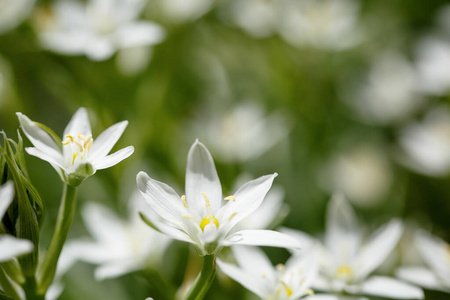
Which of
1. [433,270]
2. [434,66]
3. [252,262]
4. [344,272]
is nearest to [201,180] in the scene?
[252,262]

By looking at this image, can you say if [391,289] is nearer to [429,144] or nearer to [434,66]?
[429,144]

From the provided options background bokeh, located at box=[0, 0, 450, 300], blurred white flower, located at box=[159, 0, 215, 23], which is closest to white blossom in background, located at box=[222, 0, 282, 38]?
background bokeh, located at box=[0, 0, 450, 300]

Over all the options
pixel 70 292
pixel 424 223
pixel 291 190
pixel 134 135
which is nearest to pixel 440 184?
pixel 424 223

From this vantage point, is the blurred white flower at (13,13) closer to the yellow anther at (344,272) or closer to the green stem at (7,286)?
the green stem at (7,286)

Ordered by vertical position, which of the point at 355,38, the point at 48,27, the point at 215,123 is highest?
the point at 355,38

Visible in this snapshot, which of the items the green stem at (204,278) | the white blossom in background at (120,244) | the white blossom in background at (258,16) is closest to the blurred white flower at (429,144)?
the white blossom in background at (258,16)

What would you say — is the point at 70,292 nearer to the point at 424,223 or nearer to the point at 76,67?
Result: the point at 76,67
